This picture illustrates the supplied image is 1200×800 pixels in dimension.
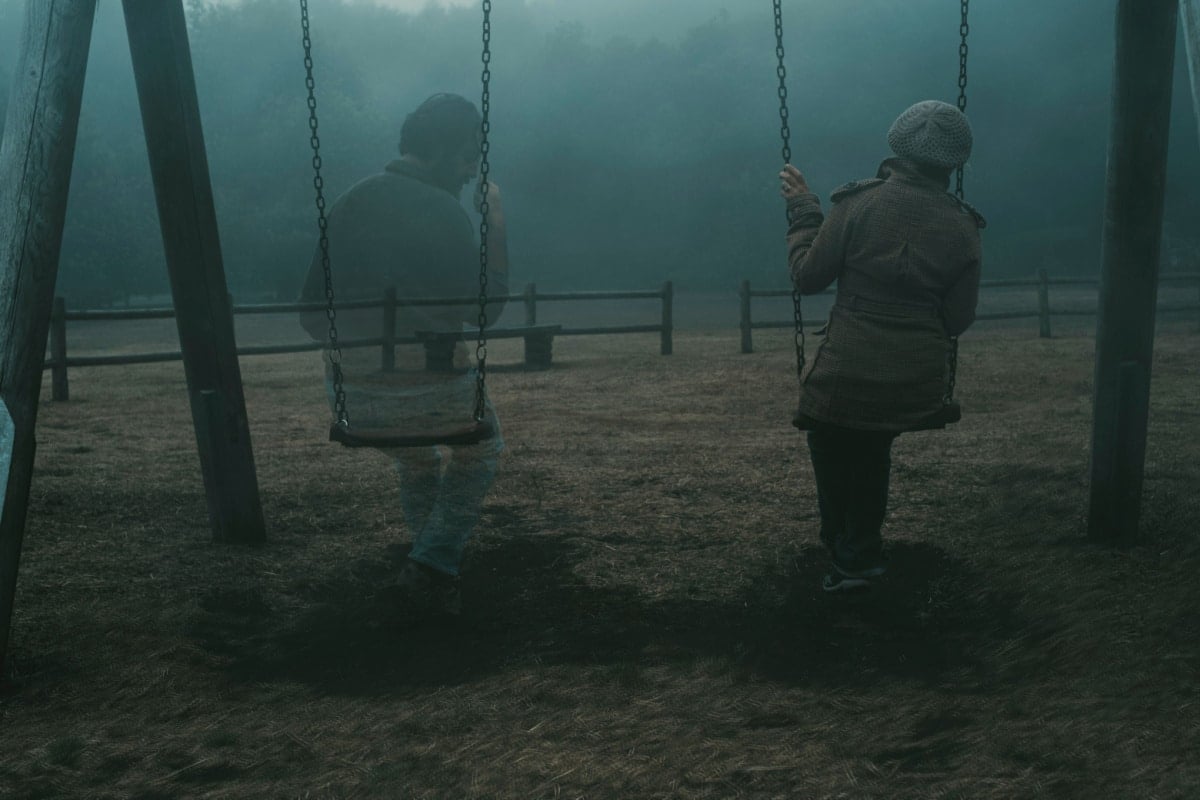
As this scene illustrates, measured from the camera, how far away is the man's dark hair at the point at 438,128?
3604 millimetres

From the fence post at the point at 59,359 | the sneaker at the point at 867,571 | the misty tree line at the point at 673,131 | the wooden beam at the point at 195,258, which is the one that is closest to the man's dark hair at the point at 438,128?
the wooden beam at the point at 195,258

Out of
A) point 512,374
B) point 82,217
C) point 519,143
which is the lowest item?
point 512,374

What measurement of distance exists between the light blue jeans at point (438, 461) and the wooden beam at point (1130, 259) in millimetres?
2191

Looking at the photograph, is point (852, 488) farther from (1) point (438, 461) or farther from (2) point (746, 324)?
(2) point (746, 324)

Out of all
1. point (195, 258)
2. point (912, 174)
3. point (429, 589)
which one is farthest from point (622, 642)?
point (195, 258)

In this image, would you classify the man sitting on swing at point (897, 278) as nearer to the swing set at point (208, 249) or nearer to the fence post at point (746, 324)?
the swing set at point (208, 249)

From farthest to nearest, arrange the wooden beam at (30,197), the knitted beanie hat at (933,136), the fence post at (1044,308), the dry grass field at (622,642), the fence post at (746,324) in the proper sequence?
the fence post at (1044,308) → the fence post at (746,324) → the knitted beanie hat at (933,136) → the wooden beam at (30,197) → the dry grass field at (622,642)

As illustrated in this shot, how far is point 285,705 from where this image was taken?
121 inches

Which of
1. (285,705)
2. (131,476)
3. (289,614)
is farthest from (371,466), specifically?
(285,705)

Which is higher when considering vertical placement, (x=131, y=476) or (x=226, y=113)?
(x=226, y=113)

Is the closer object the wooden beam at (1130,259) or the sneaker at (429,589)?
the sneaker at (429,589)

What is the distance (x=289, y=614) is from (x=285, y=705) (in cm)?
91

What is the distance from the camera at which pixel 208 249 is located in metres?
4.54

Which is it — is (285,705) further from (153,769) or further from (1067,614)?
(1067,614)
